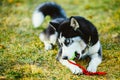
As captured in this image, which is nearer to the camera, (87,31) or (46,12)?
(87,31)

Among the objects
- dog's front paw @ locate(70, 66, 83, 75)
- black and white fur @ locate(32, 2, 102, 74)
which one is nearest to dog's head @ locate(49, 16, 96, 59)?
black and white fur @ locate(32, 2, 102, 74)

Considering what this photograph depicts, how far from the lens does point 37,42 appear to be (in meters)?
6.54

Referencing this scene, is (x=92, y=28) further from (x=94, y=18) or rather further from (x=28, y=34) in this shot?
(x=94, y=18)

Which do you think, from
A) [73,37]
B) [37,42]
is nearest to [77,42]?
[73,37]

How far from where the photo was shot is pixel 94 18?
27.0ft

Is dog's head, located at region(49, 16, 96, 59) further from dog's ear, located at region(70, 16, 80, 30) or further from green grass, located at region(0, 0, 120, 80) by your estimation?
green grass, located at region(0, 0, 120, 80)

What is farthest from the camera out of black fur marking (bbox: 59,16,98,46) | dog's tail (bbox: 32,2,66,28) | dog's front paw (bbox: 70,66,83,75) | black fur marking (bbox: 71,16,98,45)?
dog's tail (bbox: 32,2,66,28)

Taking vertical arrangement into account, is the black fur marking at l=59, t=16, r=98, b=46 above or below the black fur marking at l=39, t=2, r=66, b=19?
below

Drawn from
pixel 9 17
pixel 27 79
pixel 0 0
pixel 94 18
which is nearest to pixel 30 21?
pixel 9 17

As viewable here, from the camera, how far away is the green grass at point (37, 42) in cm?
500

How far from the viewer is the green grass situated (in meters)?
5.00

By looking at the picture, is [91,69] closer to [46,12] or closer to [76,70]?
[76,70]

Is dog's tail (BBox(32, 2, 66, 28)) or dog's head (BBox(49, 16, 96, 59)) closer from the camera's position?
dog's head (BBox(49, 16, 96, 59))

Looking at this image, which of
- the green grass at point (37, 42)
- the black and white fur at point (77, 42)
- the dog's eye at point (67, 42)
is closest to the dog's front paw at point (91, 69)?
the black and white fur at point (77, 42)
